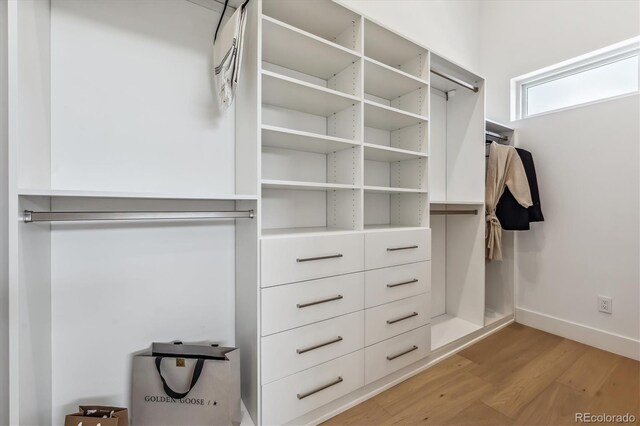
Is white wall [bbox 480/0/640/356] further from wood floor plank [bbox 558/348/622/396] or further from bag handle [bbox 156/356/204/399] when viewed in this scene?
bag handle [bbox 156/356/204/399]

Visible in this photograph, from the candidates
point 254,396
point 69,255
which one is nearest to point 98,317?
point 69,255

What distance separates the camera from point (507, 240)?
2707 millimetres

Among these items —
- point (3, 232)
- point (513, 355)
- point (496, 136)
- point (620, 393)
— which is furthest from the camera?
point (496, 136)

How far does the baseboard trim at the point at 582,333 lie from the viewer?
205 cm

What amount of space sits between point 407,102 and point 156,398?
2.24 meters

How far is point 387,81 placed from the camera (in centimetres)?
191

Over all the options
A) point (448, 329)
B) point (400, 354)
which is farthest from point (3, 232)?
point (448, 329)

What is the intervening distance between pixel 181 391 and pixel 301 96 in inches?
60.5

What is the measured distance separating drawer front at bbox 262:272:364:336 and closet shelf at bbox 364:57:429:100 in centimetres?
122

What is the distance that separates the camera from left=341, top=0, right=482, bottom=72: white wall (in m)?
2.31

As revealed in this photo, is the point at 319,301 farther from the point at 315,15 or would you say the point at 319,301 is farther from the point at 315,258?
the point at 315,15

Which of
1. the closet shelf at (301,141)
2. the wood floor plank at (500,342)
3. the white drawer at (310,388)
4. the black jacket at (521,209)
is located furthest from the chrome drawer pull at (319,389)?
the black jacket at (521,209)

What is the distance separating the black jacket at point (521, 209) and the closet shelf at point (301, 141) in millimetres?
1617

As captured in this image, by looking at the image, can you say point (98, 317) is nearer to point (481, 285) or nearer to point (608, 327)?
point (481, 285)
